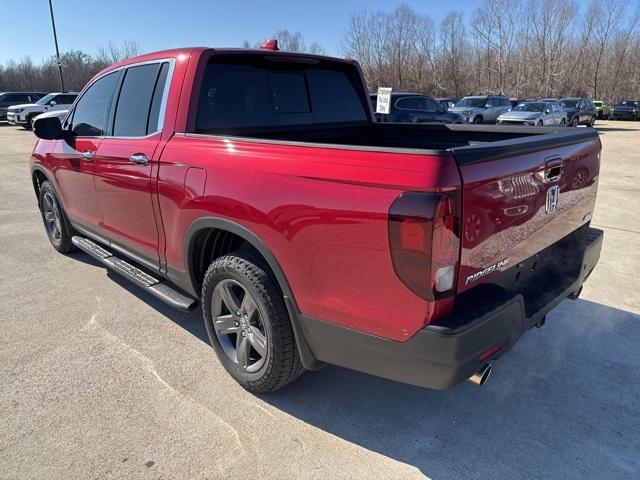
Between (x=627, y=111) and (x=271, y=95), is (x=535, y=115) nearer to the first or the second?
(x=271, y=95)

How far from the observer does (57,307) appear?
4.17m

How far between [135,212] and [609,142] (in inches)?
872

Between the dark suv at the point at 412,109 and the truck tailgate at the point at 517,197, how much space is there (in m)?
14.0

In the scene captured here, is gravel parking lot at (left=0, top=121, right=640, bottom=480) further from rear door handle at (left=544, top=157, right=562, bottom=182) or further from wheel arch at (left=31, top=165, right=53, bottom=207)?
wheel arch at (left=31, top=165, right=53, bottom=207)

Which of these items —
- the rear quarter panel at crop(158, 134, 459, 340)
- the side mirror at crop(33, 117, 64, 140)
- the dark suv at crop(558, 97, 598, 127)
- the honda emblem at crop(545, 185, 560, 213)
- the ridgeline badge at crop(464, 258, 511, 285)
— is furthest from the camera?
the dark suv at crop(558, 97, 598, 127)

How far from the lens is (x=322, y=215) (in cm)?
Answer: 217

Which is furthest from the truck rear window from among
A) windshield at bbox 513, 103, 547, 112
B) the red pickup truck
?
windshield at bbox 513, 103, 547, 112

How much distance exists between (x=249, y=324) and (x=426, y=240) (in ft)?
4.51

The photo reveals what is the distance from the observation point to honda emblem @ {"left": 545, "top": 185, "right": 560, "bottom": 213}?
2.54 m

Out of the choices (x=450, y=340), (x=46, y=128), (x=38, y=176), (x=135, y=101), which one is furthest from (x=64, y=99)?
(x=450, y=340)

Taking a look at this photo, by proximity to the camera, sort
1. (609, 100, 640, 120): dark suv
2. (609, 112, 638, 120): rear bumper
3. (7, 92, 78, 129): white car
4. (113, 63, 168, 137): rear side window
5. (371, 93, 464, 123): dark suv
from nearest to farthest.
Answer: (113, 63, 168, 137): rear side window → (371, 93, 464, 123): dark suv → (7, 92, 78, 129): white car → (609, 100, 640, 120): dark suv → (609, 112, 638, 120): rear bumper

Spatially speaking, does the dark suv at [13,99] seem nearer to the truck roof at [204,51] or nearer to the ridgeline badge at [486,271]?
the truck roof at [204,51]

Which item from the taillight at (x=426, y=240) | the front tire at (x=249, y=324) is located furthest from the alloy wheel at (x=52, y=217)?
the taillight at (x=426, y=240)

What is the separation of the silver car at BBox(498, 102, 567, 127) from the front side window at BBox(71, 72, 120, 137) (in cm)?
2014
